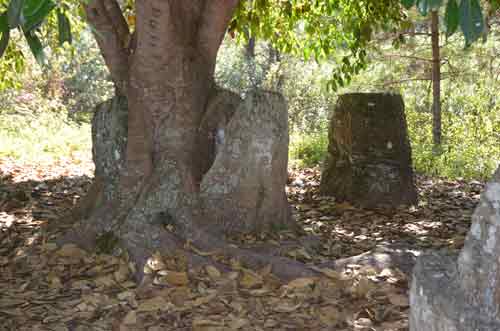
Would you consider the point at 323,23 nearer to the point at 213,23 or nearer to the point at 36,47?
the point at 213,23

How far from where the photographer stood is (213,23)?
4016 mm

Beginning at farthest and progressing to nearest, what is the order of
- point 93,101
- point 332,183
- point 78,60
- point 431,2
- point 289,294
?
point 93,101
point 78,60
point 332,183
point 289,294
point 431,2

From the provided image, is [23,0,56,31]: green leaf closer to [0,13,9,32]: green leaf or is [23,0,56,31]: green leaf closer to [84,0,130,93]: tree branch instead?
[0,13,9,32]: green leaf

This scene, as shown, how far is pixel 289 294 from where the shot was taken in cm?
300

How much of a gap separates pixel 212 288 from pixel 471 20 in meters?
1.96

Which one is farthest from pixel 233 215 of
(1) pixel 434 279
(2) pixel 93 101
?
(2) pixel 93 101

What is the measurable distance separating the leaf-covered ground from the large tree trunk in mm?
223

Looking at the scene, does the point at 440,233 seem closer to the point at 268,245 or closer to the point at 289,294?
the point at 268,245

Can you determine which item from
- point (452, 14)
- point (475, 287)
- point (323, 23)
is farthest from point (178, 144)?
point (323, 23)

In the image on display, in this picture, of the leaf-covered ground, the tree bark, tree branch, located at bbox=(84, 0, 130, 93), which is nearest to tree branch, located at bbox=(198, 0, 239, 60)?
tree branch, located at bbox=(84, 0, 130, 93)

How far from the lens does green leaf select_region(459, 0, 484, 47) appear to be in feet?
5.86

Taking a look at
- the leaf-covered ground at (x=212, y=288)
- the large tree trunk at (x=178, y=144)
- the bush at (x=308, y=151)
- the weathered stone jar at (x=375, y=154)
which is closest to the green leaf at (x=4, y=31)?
the leaf-covered ground at (x=212, y=288)

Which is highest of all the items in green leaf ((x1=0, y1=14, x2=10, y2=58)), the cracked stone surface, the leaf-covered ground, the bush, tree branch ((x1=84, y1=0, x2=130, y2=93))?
tree branch ((x1=84, y1=0, x2=130, y2=93))

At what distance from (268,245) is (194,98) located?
3.72 ft
